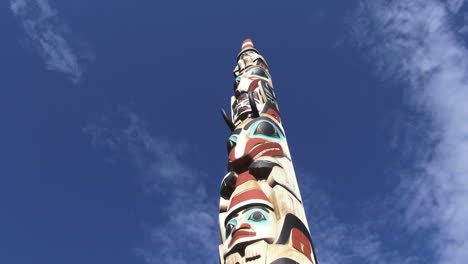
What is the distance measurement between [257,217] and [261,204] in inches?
9.9

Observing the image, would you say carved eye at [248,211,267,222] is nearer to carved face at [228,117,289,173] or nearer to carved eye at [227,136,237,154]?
carved face at [228,117,289,173]

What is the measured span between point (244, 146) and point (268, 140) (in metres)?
0.37

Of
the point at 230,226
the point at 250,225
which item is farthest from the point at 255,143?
the point at 250,225

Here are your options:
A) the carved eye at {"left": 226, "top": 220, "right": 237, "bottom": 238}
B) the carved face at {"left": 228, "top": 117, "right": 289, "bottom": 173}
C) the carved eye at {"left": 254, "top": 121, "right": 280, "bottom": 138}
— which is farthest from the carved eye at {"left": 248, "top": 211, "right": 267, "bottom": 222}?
the carved eye at {"left": 254, "top": 121, "right": 280, "bottom": 138}

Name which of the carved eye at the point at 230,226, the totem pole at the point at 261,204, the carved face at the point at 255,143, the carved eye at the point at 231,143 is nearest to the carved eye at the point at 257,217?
the totem pole at the point at 261,204

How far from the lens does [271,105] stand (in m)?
7.90

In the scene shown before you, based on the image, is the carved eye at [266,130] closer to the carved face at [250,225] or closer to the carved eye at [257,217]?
the carved face at [250,225]

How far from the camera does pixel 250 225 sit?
4.35m

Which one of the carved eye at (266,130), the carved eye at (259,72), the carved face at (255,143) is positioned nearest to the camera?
the carved face at (255,143)

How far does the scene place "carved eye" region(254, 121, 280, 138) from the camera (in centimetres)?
623

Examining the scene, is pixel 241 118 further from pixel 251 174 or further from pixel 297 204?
pixel 297 204

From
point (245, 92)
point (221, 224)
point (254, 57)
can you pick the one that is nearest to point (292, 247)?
point (221, 224)

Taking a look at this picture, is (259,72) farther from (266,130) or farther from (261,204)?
(261,204)

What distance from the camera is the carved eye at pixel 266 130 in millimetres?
6234
